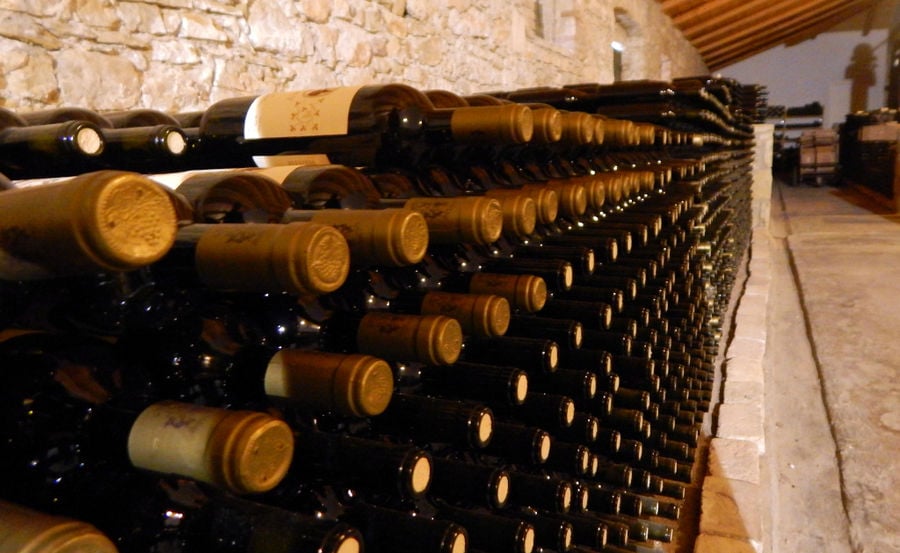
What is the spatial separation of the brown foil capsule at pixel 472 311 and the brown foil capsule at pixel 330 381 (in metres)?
0.17

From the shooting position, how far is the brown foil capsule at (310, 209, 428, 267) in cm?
49

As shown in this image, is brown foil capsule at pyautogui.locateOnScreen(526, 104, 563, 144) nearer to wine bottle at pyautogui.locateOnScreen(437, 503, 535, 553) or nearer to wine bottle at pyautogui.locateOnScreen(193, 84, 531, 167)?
wine bottle at pyautogui.locateOnScreen(193, 84, 531, 167)

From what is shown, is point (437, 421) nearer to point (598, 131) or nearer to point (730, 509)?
point (598, 131)

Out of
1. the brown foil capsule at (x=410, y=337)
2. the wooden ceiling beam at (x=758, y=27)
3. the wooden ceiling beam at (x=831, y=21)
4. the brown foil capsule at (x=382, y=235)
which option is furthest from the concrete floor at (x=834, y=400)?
the wooden ceiling beam at (x=831, y=21)

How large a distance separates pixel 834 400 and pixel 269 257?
2.92m

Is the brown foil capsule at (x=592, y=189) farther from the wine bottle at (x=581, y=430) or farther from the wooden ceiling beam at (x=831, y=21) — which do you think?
the wooden ceiling beam at (x=831, y=21)

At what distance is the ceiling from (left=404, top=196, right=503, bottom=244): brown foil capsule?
7.32m

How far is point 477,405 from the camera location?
628 millimetres

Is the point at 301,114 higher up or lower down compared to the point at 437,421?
higher up

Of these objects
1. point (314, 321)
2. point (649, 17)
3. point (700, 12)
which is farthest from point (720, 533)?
point (700, 12)

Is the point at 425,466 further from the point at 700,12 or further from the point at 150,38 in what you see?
the point at 700,12

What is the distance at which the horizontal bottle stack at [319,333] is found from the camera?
0.40 metres

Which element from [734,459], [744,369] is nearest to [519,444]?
[734,459]

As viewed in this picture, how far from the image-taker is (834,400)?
2.68m
